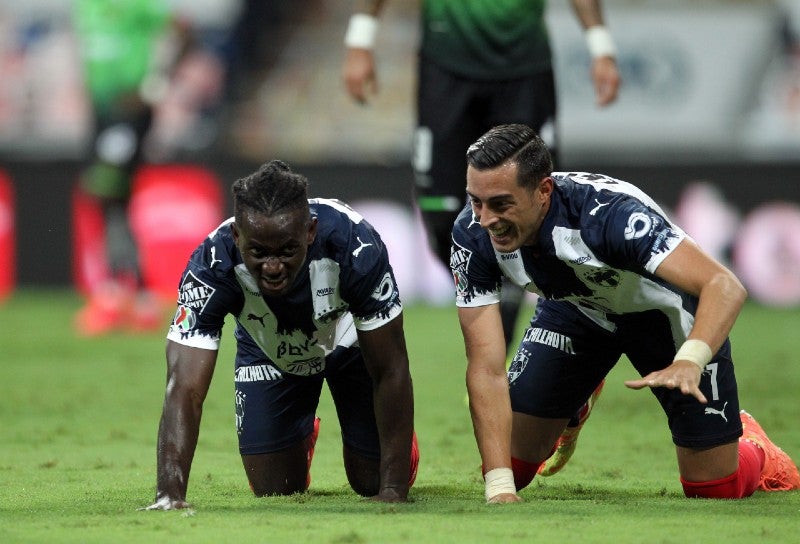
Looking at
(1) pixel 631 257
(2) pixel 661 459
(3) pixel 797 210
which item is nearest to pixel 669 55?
(3) pixel 797 210

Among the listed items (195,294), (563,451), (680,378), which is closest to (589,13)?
(563,451)

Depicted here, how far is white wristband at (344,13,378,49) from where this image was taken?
7336 millimetres

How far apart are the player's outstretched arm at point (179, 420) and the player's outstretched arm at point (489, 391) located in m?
0.97

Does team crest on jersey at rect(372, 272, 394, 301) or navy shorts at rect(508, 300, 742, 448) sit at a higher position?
team crest on jersey at rect(372, 272, 394, 301)

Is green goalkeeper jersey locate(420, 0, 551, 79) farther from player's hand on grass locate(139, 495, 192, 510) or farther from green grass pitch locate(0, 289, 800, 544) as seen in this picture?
player's hand on grass locate(139, 495, 192, 510)

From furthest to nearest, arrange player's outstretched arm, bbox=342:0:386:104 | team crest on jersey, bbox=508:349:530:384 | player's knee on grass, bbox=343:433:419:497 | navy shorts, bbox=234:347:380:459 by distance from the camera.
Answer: player's outstretched arm, bbox=342:0:386:104 < team crest on jersey, bbox=508:349:530:384 < navy shorts, bbox=234:347:380:459 < player's knee on grass, bbox=343:433:419:497

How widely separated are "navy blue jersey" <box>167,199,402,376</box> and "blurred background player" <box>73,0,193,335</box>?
24.1ft

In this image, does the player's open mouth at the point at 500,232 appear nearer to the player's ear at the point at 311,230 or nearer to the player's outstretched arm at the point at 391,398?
the player's outstretched arm at the point at 391,398

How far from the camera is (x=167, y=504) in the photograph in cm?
469

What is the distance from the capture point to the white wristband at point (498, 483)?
5000 mm

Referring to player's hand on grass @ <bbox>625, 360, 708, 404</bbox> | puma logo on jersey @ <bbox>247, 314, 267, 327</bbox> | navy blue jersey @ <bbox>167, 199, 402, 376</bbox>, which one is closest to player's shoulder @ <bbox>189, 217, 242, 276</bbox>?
navy blue jersey @ <bbox>167, 199, 402, 376</bbox>

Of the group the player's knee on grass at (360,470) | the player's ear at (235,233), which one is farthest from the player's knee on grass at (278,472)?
the player's ear at (235,233)

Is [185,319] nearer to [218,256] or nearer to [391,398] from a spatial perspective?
[218,256]

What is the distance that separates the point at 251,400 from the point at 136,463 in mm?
771
